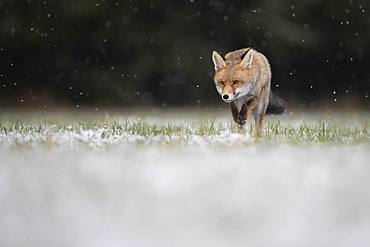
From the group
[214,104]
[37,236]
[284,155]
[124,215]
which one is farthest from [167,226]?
[214,104]

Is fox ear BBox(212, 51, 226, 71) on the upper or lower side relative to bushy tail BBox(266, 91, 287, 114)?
upper

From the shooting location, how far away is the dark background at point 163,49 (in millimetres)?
17031

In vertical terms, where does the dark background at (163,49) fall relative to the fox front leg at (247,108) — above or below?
above

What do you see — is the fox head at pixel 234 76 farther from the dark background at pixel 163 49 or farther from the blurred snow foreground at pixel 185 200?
the dark background at pixel 163 49

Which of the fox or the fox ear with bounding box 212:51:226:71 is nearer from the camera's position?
the fox

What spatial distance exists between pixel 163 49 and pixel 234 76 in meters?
9.30

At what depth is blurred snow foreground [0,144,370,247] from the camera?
475 centimetres

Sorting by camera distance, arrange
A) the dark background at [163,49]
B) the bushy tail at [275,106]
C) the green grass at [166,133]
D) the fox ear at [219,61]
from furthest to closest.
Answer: the dark background at [163,49] → the bushy tail at [275,106] → the fox ear at [219,61] → the green grass at [166,133]

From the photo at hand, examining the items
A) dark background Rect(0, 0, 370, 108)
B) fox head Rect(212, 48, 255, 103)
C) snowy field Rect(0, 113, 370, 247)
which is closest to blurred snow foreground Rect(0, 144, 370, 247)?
snowy field Rect(0, 113, 370, 247)

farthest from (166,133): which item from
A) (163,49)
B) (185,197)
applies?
(163,49)

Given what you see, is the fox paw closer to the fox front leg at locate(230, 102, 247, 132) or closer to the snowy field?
the fox front leg at locate(230, 102, 247, 132)

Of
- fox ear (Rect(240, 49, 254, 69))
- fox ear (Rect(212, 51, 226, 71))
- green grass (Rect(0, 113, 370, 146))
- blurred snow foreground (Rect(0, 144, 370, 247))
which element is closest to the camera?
blurred snow foreground (Rect(0, 144, 370, 247))

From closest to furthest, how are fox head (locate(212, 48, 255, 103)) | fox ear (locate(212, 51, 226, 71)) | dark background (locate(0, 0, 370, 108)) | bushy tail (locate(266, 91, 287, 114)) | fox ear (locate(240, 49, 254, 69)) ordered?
1. fox head (locate(212, 48, 255, 103))
2. fox ear (locate(240, 49, 254, 69))
3. fox ear (locate(212, 51, 226, 71))
4. bushy tail (locate(266, 91, 287, 114))
5. dark background (locate(0, 0, 370, 108))

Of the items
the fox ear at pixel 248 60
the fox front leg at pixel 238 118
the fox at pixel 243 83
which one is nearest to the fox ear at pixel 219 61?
the fox at pixel 243 83
